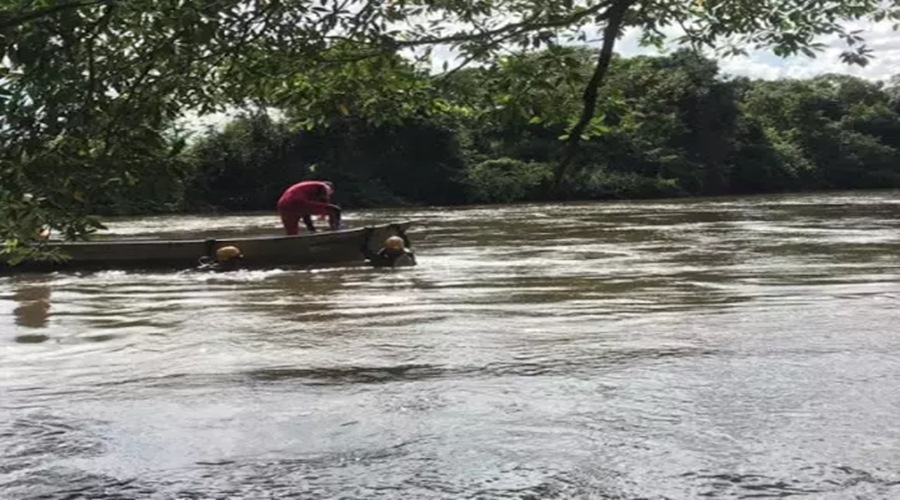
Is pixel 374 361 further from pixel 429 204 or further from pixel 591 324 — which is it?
pixel 429 204

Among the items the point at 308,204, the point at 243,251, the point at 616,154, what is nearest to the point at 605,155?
the point at 616,154

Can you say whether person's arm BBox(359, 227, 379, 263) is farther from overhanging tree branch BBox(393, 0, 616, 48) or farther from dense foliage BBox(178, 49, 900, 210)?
dense foliage BBox(178, 49, 900, 210)

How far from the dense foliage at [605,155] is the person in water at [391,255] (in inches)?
548

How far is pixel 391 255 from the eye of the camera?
17.7m

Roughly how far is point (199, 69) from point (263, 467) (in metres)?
3.01

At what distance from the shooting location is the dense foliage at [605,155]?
134ft

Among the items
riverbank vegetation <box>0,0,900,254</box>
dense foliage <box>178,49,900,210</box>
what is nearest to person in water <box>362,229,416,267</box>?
riverbank vegetation <box>0,0,900,254</box>

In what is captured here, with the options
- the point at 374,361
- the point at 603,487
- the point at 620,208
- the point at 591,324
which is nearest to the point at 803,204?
the point at 620,208

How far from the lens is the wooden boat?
1742 centimetres

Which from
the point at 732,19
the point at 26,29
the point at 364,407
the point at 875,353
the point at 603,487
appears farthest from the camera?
the point at 875,353

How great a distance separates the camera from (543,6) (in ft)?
14.8

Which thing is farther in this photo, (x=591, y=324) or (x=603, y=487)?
(x=591, y=324)

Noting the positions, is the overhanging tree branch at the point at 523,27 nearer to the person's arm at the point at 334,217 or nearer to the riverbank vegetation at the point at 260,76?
the riverbank vegetation at the point at 260,76

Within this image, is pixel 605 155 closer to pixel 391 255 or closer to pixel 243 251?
pixel 391 255
